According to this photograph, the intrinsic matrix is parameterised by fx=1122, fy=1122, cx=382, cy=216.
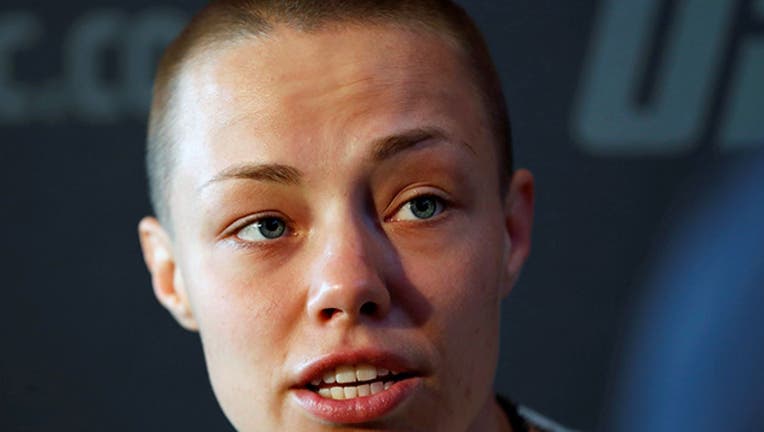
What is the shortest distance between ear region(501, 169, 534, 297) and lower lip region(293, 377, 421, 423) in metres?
0.23

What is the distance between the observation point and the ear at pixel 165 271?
1.29 metres

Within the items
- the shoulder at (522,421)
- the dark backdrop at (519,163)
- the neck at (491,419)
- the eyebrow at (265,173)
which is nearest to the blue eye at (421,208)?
the eyebrow at (265,173)

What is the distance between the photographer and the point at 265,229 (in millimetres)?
1124

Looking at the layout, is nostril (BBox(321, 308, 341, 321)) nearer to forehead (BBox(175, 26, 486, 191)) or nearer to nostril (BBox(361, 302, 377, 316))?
nostril (BBox(361, 302, 377, 316))

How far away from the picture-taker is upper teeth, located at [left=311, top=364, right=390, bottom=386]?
1.06 m

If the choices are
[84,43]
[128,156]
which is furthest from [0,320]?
[84,43]

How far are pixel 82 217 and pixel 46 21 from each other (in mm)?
330

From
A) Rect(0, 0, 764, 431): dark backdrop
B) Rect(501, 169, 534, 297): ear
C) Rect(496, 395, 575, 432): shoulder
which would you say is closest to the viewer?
Rect(501, 169, 534, 297): ear

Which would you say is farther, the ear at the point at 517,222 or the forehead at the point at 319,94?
the ear at the point at 517,222

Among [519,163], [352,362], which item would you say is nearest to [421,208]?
[352,362]

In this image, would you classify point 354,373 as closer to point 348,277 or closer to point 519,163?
point 348,277

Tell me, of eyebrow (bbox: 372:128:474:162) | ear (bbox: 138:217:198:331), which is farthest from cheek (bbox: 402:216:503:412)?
ear (bbox: 138:217:198:331)

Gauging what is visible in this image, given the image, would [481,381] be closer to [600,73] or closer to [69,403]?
[600,73]

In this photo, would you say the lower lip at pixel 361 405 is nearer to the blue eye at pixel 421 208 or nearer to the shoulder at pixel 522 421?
the blue eye at pixel 421 208
